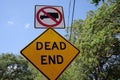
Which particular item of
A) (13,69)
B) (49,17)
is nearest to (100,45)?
(49,17)

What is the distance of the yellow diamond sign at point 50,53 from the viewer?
673cm

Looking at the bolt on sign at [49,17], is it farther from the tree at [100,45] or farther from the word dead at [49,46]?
the tree at [100,45]

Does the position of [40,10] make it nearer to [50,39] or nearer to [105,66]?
[50,39]

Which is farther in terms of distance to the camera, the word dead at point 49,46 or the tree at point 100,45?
the tree at point 100,45

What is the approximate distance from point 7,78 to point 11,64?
3.47 m

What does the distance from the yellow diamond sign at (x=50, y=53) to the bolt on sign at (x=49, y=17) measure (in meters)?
0.24

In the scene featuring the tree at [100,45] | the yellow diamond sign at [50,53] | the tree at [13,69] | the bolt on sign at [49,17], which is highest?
the bolt on sign at [49,17]

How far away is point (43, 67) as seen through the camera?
22.1ft

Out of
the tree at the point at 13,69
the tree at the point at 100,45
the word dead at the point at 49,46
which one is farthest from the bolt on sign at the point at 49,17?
the tree at the point at 13,69

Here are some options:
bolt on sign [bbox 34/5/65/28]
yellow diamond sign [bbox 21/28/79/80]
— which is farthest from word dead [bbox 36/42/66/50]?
bolt on sign [bbox 34/5/65/28]

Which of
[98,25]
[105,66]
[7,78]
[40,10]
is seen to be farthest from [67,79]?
[40,10]

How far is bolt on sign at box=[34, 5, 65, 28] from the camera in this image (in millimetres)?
7391

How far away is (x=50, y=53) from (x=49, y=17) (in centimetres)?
96

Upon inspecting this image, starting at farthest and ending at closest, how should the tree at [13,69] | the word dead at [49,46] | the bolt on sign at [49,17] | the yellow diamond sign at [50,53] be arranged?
the tree at [13,69] < the bolt on sign at [49,17] < the word dead at [49,46] < the yellow diamond sign at [50,53]
